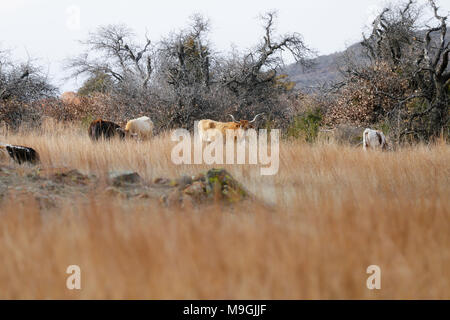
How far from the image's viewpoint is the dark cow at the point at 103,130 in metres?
11.1

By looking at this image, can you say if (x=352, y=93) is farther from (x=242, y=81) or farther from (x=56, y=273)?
(x=56, y=273)

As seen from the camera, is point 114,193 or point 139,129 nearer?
point 114,193

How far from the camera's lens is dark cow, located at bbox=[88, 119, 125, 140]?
11102mm

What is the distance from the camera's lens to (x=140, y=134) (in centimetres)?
1201

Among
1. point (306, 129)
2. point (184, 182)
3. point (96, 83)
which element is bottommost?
point (184, 182)

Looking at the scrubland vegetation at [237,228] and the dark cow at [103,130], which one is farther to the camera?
the dark cow at [103,130]

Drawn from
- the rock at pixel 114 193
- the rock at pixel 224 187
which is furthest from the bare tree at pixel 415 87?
the rock at pixel 114 193

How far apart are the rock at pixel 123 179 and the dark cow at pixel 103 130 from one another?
19.9 ft

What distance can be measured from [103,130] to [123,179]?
21.7 ft

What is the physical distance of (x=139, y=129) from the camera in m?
12.0

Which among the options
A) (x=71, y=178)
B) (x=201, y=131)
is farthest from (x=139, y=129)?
(x=71, y=178)

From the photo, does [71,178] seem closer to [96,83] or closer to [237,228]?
[237,228]

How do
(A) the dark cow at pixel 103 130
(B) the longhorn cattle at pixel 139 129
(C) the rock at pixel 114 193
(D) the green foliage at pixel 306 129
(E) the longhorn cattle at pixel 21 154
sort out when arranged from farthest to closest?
1. (D) the green foliage at pixel 306 129
2. (B) the longhorn cattle at pixel 139 129
3. (A) the dark cow at pixel 103 130
4. (E) the longhorn cattle at pixel 21 154
5. (C) the rock at pixel 114 193

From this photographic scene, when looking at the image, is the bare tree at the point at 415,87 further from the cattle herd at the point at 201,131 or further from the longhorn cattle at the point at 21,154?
the longhorn cattle at the point at 21,154
